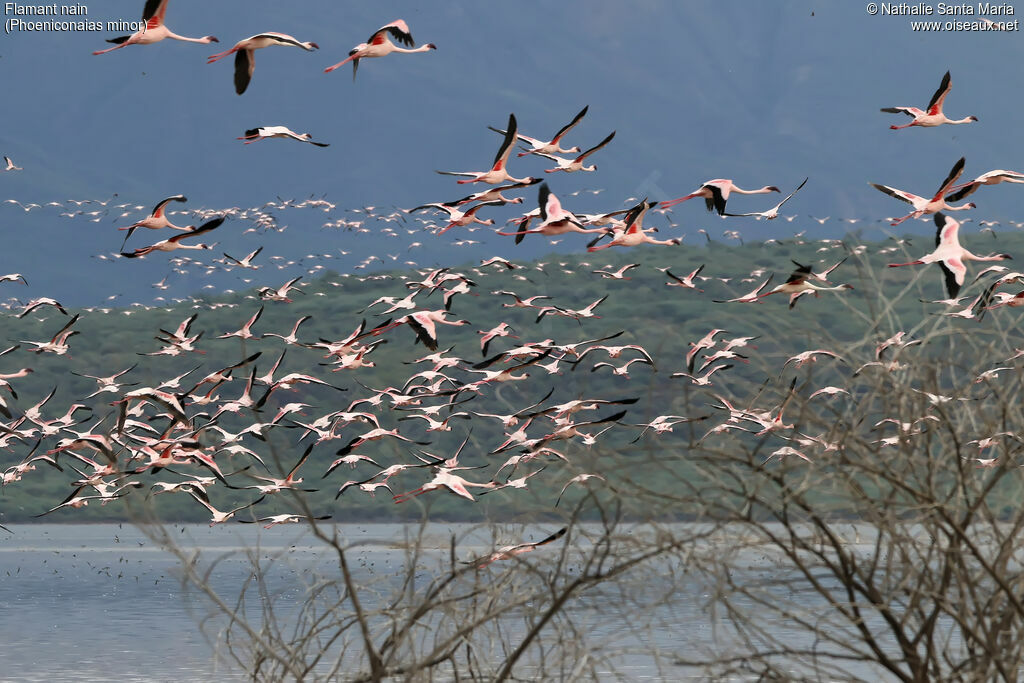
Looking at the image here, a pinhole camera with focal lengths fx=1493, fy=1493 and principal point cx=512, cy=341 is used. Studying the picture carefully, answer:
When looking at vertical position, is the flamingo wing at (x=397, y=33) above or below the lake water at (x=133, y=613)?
above

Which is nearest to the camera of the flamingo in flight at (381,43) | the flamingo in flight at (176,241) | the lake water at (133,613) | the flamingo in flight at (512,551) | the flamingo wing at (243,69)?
the flamingo in flight at (512,551)

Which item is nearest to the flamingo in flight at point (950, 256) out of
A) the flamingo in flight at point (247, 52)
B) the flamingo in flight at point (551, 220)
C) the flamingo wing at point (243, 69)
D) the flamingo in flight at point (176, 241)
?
the flamingo in flight at point (551, 220)

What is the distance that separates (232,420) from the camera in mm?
118000

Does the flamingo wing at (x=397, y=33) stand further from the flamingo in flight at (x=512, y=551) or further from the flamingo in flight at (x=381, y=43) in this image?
the flamingo in flight at (x=512, y=551)

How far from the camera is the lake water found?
27.2 meters

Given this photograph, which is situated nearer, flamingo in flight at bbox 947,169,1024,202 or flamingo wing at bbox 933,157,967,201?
flamingo in flight at bbox 947,169,1024,202

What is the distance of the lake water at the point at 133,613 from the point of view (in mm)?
27181

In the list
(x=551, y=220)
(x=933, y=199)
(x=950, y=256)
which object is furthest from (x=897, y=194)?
(x=551, y=220)

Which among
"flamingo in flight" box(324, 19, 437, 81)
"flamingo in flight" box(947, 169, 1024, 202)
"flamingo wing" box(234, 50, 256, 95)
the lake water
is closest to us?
"flamingo in flight" box(947, 169, 1024, 202)

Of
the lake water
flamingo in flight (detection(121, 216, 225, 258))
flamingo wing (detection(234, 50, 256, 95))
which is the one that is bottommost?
the lake water

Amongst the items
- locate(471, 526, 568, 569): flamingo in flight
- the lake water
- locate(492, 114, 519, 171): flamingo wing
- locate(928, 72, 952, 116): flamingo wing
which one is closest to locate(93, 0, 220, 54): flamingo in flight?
locate(492, 114, 519, 171): flamingo wing

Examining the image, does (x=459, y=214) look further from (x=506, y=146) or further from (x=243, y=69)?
(x=243, y=69)

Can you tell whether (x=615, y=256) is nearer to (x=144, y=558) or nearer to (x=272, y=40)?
(x=144, y=558)

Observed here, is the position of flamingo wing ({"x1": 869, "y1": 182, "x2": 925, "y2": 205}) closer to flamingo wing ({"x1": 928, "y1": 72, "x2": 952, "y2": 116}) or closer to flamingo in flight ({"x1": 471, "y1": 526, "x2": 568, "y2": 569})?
flamingo wing ({"x1": 928, "y1": 72, "x2": 952, "y2": 116})
